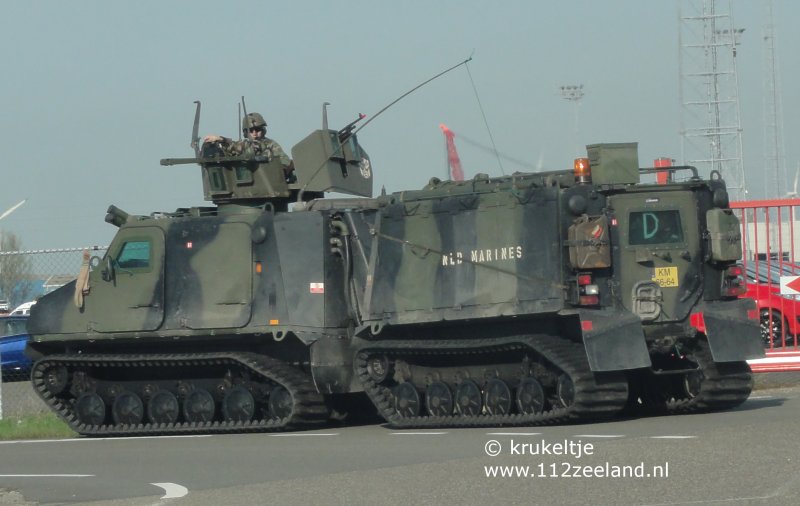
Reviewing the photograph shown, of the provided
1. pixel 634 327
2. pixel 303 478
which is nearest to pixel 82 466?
pixel 303 478

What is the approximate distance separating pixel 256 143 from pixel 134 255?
215cm

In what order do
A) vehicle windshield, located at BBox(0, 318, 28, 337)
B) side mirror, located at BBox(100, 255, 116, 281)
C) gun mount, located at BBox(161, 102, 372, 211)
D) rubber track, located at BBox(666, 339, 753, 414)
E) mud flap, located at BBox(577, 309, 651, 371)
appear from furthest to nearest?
vehicle windshield, located at BBox(0, 318, 28, 337), gun mount, located at BBox(161, 102, 372, 211), side mirror, located at BBox(100, 255, 116, 281), rubber track, located at BBox(666, 339, 753, 414), mud flap, located at BBox(577, 309, 651, 371)

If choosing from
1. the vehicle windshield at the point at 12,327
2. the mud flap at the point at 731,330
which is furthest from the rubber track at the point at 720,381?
the vehicle windshield at the point at 12,327

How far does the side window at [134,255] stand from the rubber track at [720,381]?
6.99 m

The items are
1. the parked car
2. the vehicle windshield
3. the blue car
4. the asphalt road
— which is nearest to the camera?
the asphalt road

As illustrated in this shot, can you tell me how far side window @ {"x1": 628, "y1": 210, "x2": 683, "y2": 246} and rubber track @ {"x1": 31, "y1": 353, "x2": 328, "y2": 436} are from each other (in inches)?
171

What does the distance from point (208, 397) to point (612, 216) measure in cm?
560

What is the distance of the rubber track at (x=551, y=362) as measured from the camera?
15.3 metres

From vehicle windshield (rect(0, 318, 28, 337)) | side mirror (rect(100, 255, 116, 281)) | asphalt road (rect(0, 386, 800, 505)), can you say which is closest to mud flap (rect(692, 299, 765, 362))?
asphalt road (rect(0, 386, 800, 505))

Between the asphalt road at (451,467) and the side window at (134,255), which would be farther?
the side window at (134,255)

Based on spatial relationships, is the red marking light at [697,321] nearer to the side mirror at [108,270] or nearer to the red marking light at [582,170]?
the red marking light at [582,170]

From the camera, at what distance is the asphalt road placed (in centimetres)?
1061

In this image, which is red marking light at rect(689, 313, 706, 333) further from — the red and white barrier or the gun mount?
the gun mount

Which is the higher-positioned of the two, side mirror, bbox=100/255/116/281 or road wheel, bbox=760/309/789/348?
side mirror, bbox=100/255/116/281
